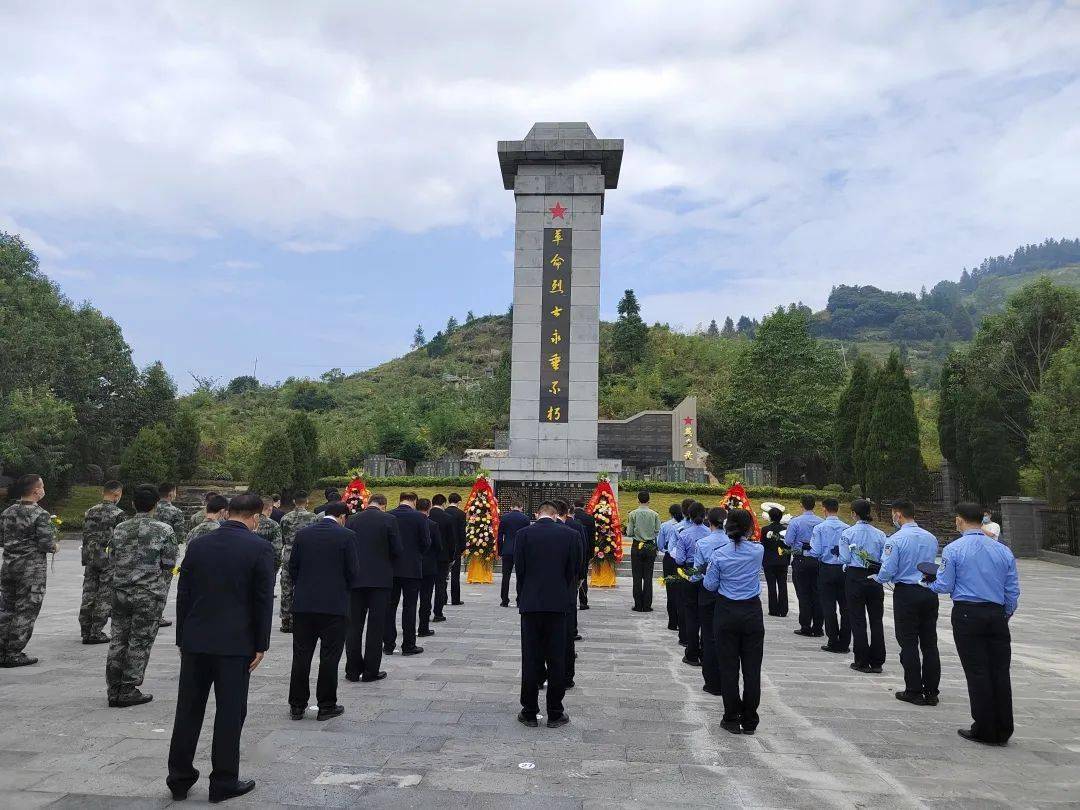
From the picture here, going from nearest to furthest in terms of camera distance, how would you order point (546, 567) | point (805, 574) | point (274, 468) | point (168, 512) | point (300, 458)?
1. point (546, 567)
2. point (168, 512)
3. point (805, 574)
4. point (274, 468)
5. point (300, 458)

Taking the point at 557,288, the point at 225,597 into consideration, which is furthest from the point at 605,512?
the point at 225,597

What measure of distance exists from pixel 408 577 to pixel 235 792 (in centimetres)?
396

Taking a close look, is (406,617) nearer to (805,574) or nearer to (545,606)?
(545,606)

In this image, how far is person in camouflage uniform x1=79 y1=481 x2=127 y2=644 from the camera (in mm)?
7680

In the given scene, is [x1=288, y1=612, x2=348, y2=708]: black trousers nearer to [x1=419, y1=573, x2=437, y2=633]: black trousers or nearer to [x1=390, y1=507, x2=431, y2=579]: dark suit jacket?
[x1=390, y1=507, x2=431, y2=579]: dark suit jacket

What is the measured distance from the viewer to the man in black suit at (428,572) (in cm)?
888

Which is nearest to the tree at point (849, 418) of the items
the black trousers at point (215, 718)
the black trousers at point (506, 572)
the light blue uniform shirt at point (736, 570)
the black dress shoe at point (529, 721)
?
the black trousers at point (506, 572)

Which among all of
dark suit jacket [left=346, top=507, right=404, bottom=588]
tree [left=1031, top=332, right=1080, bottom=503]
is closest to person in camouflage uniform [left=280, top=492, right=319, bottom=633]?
dark suit jacket [left=346, top=507, right=404, bottom=588]

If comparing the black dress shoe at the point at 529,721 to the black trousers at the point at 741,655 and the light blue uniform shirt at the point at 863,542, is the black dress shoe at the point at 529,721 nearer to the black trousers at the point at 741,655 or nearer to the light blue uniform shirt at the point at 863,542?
the black trousers at the point at 741,655

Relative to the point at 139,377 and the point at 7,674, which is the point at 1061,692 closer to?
the point at 7,674

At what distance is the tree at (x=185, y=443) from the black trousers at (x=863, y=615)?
29.9 m

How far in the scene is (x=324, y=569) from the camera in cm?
547

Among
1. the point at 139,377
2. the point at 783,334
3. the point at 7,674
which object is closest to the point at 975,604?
the point at 7,674

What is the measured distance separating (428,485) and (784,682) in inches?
833
